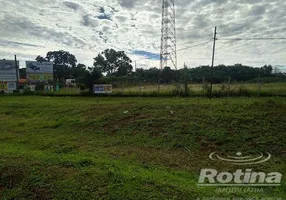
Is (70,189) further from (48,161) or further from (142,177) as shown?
(48,161)

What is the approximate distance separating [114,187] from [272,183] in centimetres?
294

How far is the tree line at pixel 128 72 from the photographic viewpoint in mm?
22155

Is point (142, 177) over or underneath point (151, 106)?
underneath

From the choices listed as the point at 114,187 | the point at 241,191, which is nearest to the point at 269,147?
the point at 241,191

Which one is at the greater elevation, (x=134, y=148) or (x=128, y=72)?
(x=128, y=72)

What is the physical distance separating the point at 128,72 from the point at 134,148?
7466 cm

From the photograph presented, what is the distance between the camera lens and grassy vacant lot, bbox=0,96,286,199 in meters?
3.98

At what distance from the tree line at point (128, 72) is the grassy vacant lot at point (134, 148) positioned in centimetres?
938

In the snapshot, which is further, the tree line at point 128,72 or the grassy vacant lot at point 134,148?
the tree line at point 128,72

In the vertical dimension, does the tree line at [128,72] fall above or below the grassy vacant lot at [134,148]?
above

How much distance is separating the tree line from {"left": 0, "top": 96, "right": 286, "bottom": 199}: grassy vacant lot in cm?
938

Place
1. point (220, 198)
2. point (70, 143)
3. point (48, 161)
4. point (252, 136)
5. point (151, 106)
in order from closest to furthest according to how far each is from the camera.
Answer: point (220, 198) → point (48, 161) → point (252, 136) → point (70, 143) → point (151, 106)

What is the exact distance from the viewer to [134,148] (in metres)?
6.71

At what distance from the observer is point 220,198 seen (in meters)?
3.62
